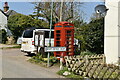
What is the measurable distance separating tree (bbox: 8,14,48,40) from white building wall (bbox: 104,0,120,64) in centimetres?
1715

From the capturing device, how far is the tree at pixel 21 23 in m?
28.5

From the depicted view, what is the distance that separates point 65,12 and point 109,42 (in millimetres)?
15510

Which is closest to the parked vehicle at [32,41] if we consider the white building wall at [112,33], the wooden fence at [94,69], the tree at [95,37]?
the tree at [95,37]

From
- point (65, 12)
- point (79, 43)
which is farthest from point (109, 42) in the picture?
point (65, 12)

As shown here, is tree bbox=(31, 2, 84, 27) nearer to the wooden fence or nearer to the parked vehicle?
the parked vehicle

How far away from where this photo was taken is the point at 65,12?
2623 centimetres

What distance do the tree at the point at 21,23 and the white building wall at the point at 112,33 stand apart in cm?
1715

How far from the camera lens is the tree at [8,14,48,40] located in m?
28.5

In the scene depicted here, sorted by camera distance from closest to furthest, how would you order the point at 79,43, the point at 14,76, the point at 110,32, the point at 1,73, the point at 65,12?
the point at 14,76
the point at 1,73
the point at 110,32
the point at 79,43
the point at 65,12

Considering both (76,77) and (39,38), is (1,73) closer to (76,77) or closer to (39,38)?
(76,77)

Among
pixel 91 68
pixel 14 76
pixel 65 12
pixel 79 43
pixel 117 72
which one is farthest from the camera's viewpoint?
pixel 65 12

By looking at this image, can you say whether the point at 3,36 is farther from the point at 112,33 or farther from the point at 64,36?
the point at 112,33

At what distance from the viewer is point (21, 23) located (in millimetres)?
29844

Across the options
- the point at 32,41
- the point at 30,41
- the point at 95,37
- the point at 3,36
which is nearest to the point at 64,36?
the point at 95,37
